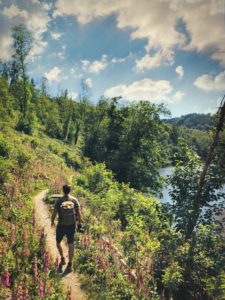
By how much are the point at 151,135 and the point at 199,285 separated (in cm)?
2467

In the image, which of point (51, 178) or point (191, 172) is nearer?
point (191, 172)

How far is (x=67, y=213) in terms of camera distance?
7.28 metres

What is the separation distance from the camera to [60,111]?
78500mm

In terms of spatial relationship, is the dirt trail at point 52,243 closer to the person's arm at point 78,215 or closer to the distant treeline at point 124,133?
the person's arm at point 78,215

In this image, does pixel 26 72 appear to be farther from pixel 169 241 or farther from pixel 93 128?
pixel 169 241

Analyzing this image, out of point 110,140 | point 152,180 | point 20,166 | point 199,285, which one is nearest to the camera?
point 199,285

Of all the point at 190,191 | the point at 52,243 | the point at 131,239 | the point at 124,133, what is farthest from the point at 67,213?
the point at 124,133

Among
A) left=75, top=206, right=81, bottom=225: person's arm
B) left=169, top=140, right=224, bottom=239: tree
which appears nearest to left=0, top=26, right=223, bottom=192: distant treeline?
left=169, top=140, right=224, bottom=239: tree

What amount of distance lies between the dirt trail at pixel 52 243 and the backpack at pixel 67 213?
1.58 meters

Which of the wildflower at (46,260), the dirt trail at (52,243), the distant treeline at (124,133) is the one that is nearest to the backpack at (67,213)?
the wildflower at (46,260)

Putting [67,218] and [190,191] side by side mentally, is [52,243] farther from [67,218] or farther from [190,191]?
[190,191]

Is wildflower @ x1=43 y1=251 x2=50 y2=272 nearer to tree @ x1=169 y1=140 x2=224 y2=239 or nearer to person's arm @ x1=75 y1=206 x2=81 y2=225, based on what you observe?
person's arm @ x1=75 y1=206 x2=81 y2=225

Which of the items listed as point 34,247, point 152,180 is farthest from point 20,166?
point 152,180

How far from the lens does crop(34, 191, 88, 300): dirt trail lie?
671 cm
